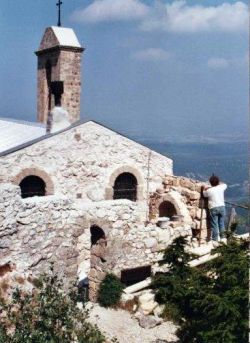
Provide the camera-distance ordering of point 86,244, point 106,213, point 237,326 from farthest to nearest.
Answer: point 86,244
point 106,213
point 237,326

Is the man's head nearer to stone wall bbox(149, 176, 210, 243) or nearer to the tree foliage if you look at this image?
stone wall bbox(149, 176, 210, 243)

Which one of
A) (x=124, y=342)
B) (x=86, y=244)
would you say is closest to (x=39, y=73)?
(x=86, y=244)

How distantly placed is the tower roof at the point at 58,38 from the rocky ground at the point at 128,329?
525 inches

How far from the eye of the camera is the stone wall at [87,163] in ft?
55.5

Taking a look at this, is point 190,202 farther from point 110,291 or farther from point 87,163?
point 110,291

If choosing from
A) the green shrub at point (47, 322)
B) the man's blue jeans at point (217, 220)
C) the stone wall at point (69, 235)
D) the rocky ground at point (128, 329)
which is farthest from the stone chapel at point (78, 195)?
the green shrub at point (47, 322)

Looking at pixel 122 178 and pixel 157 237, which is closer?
pixel 157 237

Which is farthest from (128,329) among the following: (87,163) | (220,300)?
(87,163)

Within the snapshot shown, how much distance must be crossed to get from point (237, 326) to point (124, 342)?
357cm

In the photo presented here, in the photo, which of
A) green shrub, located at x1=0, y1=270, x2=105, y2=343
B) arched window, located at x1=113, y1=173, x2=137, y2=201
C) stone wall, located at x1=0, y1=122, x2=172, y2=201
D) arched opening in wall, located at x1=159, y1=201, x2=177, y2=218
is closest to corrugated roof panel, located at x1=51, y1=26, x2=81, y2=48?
stone wall, located at x1=0, y1=122, x2=172, y2=201

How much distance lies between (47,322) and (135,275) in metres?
7.11

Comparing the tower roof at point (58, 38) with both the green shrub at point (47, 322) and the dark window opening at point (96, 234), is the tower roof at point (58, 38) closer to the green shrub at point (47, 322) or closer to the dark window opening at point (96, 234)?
the dark window opening at point (96, 234)

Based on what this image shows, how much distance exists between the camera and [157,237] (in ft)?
47.6

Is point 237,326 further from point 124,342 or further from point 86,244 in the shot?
point 86,244
